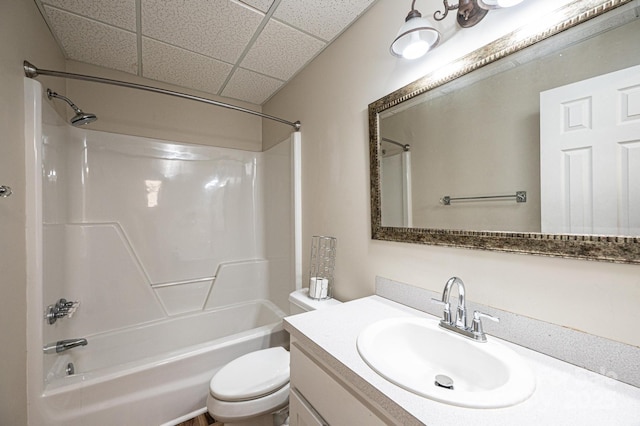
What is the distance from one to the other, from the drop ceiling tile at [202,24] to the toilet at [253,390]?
162cm

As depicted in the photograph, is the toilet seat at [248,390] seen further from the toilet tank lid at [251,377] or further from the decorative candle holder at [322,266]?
the decorative candle holder at [322,266]

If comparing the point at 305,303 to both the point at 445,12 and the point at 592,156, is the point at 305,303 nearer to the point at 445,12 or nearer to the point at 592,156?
the point at 592,156

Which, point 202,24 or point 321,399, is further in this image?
point 202,24

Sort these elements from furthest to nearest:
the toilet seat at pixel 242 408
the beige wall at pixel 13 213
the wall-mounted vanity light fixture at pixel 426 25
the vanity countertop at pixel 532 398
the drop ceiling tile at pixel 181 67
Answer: the drop ceiling tile at pixel 181 67 < the toilet seat at pixel 242 408 < the beige wall at pixel 13 213 < the wall-mounted vanity light fixture at pixel 426 25 < the vanity countertop at pixel 532 398

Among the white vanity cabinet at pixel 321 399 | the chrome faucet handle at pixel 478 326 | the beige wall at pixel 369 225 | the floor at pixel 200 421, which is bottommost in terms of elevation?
the floor at pixel 200 421

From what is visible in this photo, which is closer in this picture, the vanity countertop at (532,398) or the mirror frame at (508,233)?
the vanity countertop at (532,398)

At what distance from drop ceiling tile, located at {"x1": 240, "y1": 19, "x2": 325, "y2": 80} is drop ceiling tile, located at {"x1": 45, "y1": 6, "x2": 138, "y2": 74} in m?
0.71

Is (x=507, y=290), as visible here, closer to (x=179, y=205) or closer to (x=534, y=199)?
(x=534, y=199)

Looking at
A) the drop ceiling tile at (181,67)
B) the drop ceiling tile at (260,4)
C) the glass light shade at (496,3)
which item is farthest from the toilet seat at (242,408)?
the drop ceiling tile at (181,67)

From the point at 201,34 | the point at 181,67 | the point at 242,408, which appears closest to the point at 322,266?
the point at 242,408

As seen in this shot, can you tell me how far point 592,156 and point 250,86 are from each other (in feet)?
7.13

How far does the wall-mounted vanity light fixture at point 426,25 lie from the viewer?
0.86 meters

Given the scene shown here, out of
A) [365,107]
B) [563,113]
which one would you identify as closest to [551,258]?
[563,113]

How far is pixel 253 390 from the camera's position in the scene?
1163mm
